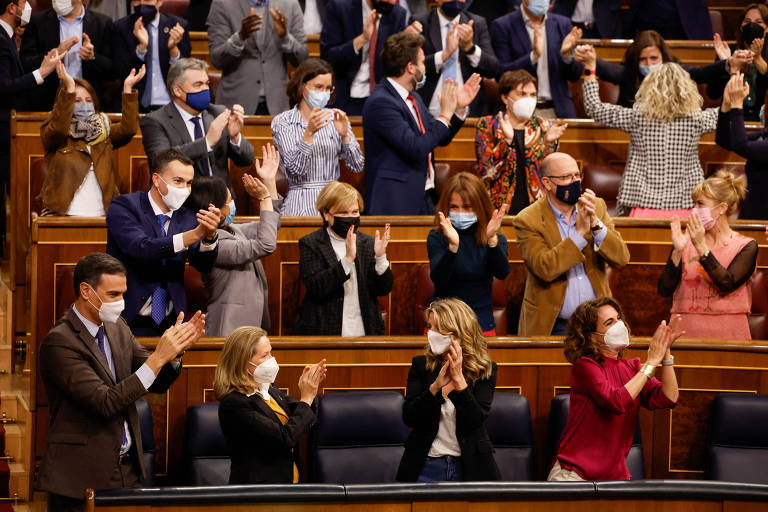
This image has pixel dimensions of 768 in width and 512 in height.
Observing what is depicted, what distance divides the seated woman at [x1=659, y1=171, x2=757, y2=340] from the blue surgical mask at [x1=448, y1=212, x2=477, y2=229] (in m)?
0.73

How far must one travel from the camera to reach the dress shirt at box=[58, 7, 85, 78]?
5.75 m

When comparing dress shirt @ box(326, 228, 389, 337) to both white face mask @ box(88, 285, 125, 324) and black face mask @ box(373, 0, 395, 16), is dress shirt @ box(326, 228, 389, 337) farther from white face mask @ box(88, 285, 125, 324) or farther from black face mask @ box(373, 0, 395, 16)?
black face mask @ box(373, 0, 395, 16)

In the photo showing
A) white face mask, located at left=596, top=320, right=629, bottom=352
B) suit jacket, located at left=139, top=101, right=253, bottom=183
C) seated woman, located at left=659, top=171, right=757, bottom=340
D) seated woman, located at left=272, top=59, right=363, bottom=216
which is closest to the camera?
white face mask, located at left=596, top=320, right=629, bottom=352

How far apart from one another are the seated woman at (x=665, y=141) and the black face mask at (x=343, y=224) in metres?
1.51

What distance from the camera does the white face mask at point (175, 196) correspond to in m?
3.88

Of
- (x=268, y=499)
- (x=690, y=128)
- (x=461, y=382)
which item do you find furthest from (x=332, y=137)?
(x=268, y=499)

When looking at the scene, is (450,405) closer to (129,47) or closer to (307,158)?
(307,158)

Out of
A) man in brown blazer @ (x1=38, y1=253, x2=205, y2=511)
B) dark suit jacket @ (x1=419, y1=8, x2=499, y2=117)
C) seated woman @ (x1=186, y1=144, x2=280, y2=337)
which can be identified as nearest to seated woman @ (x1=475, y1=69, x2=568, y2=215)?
dark suit jacket @ (x1=419, y1=8, x2=499, y2=117)

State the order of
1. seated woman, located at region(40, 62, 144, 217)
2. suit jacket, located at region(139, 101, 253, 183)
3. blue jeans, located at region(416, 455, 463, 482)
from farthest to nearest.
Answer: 1. seated woman, located at region(40, 62, 144, 217)
2. suit jacket, located at region(139, 101, 253, 183)
3. blue jeans, located at region(416, 455, 463, 482)

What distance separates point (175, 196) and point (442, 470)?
1.27 m

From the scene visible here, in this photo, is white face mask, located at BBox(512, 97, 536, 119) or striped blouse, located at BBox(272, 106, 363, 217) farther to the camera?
white face mask, located at BBox(512, 97, 536, 119)

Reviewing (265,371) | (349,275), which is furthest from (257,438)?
(349,275)

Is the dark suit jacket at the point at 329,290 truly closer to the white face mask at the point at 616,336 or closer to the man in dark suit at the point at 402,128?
the man in dark suit at the point at 402,128

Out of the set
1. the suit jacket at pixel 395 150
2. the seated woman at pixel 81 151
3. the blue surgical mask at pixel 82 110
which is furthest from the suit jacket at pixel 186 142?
the suit jacket at pixel 395 150
